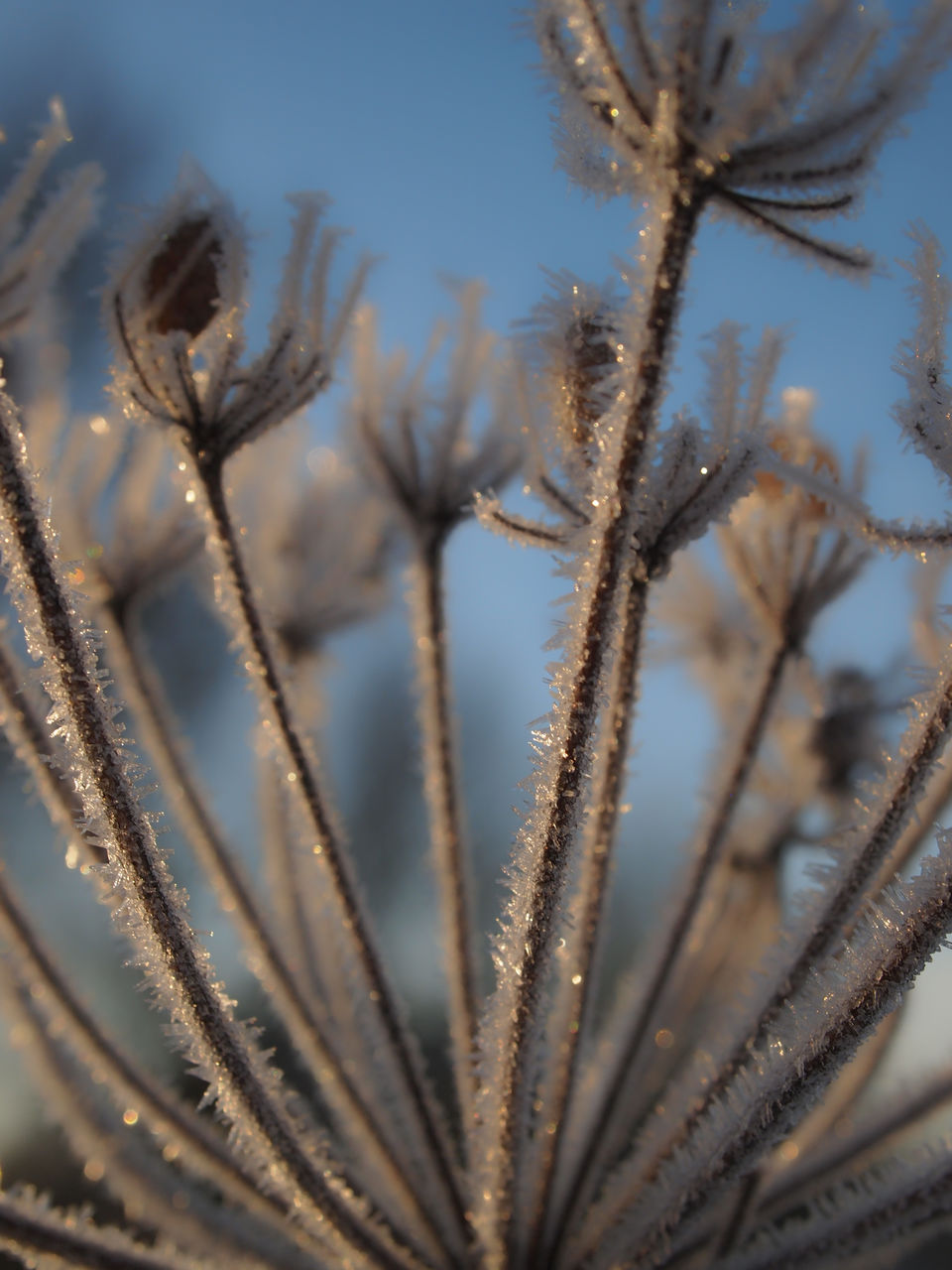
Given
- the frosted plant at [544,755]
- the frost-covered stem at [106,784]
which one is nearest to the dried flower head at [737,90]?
the frosted plant at [544,755]

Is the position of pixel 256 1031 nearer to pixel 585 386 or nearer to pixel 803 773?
pixel 585 386

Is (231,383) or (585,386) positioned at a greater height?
(585,386)

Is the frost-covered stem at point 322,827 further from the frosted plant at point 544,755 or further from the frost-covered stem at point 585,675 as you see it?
the frost-covered stem at point 585,675

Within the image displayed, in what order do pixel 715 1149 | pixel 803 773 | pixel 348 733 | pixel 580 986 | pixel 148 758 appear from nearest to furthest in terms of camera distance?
pixel 715 1149
pixel 580 986
pixel 148 758
pixel 803 773
pixel 348 733

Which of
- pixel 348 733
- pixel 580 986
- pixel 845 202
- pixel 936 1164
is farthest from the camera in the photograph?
pixel 348 733

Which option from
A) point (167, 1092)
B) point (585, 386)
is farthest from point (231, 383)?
point (167, 1092)

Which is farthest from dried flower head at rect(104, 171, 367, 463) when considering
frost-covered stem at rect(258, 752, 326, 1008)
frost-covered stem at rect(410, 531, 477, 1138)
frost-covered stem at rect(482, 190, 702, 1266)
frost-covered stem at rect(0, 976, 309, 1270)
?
frost-covered stem at rect(0, 976, 309, 1270)

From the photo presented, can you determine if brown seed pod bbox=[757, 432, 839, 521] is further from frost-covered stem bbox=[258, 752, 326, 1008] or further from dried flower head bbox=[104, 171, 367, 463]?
frost-covered stem bbox=[258, 752, 326, 1008]
